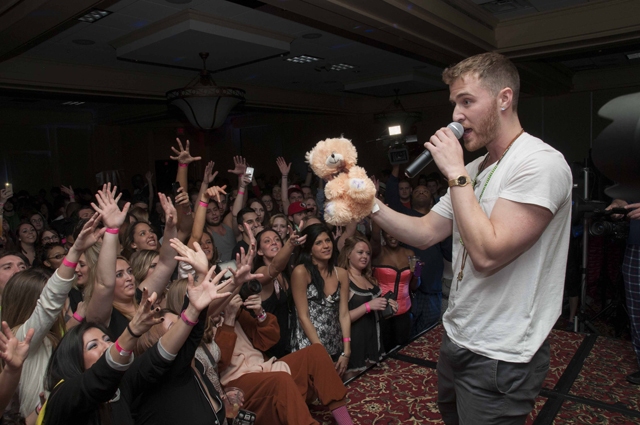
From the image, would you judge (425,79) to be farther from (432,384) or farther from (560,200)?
(560,200)

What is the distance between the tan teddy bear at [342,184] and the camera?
1442 mm

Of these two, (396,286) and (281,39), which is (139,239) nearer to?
(396,286)

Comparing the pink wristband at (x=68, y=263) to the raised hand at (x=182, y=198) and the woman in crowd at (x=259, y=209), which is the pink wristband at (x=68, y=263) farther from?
the woman in crowd at (x=259, y=209)

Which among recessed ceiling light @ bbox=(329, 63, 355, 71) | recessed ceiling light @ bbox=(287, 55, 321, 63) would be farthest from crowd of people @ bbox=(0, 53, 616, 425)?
recessed ceiling light @ bbox=(329, 63, 355, 71)

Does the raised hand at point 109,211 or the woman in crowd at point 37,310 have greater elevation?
the raised hand at point 109,211

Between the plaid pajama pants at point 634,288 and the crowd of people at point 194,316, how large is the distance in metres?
1.33

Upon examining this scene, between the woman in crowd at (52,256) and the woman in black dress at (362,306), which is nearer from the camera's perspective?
the woman in crowd at (52,256)

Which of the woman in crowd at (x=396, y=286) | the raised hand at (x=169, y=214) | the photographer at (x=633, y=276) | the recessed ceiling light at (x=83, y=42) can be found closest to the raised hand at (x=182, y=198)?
the raised hand at (x=169, y=214)

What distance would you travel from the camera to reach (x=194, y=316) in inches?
70.9

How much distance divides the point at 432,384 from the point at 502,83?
7.61ft

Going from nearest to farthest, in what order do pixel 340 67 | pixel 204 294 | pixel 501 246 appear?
pixel 501 246, pixel 204 294, pixel 340 67

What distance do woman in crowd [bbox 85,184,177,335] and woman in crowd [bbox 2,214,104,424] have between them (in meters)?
0.10

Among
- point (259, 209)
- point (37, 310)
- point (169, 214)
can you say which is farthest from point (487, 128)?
point (259, 209)

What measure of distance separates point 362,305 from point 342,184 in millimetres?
2063
